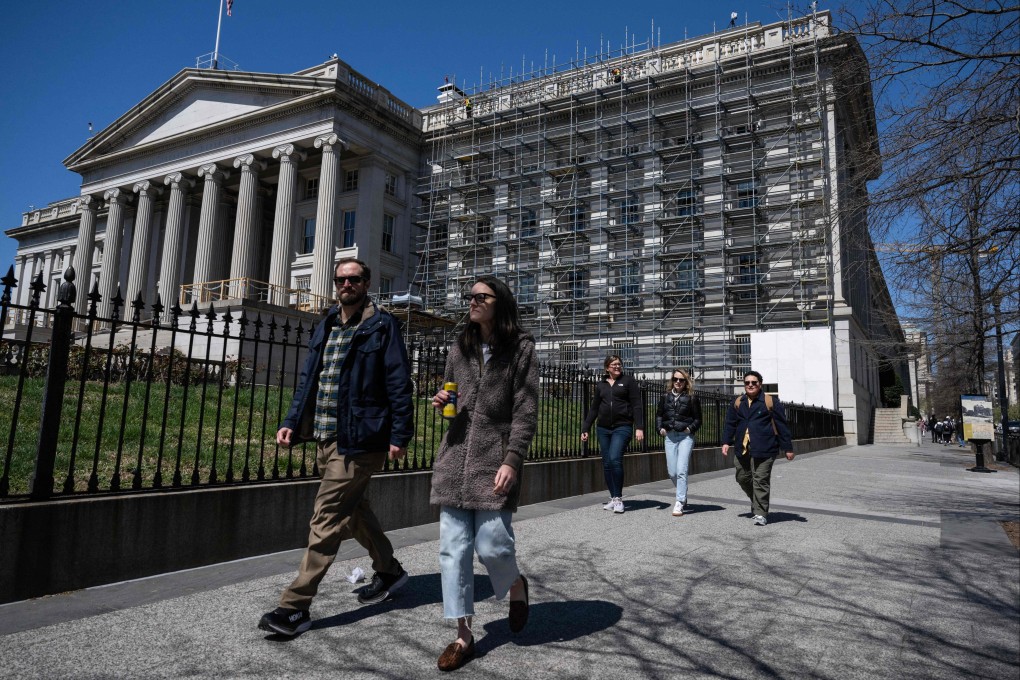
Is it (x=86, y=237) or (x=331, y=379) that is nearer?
(x=331, y=379)

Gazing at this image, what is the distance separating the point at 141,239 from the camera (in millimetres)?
45750

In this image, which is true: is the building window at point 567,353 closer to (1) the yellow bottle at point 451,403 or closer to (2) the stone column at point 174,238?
(2) the stone column at point 174,238

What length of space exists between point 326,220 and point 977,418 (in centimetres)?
3251

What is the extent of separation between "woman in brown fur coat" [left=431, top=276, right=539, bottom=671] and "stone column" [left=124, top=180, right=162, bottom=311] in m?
47.0

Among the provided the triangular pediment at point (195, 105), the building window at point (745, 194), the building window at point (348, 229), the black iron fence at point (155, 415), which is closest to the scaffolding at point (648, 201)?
the building window at point (745, 194)

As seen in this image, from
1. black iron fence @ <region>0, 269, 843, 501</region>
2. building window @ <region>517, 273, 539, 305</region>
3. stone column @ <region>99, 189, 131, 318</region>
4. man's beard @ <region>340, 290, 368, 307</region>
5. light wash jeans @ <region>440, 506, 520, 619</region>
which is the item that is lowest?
light wash jeans @ <region>440, 506, 520, 619</region>

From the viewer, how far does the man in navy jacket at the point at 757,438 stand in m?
8.23

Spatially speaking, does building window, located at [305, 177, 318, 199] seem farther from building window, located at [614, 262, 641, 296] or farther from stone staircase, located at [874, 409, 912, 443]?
stone staircase, located at [874, 409, 912, 443]

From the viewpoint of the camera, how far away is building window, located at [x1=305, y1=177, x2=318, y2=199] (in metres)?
45.9

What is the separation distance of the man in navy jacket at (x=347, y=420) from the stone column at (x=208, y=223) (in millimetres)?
40476

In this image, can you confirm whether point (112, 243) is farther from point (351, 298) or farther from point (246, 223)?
point (351, 298)

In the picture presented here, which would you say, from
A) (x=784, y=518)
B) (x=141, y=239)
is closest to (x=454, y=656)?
(x=784, y=518)

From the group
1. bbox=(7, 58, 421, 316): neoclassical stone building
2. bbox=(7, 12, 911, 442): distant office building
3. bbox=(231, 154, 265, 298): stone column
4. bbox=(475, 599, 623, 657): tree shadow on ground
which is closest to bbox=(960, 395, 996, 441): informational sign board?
bbox=(7, 12, 911, 442): distant office building

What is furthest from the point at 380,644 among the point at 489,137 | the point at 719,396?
the point at 489,137
